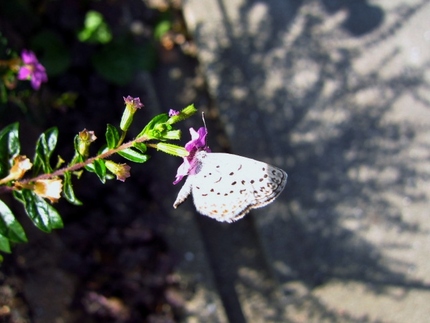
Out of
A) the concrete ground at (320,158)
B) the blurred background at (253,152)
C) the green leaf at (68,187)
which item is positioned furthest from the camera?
the concrete ground at (320,158)

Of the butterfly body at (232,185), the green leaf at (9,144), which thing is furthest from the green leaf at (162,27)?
the butterfly body at (232,185)

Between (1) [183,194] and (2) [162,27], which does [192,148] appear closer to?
(1) [183,194]

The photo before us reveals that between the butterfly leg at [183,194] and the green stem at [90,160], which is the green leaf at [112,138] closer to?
the green stem at [90,160]

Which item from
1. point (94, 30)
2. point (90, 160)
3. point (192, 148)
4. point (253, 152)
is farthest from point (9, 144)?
point (253, 152)

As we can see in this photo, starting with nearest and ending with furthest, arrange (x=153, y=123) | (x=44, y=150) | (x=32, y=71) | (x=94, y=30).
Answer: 1. (x=153, y=123)
2. (x=44, y=150)
3. (x=32, y=71)
4. (x=94, y=30)

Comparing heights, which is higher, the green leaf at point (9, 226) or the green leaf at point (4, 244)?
the green leaf at point (9, 226)

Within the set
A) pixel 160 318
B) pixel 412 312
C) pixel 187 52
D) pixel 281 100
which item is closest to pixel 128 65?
pixel 187 52

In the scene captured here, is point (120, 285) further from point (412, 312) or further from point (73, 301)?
point (412, 312)
